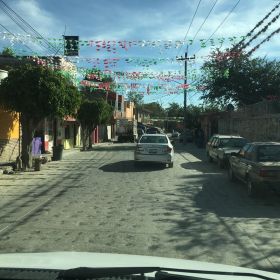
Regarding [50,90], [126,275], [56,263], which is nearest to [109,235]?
[56,263]

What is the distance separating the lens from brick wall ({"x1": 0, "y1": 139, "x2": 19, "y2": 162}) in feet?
77.0

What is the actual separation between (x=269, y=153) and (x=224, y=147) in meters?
8.84

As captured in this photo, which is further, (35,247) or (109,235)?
(109,235)

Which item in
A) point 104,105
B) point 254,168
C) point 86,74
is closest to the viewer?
point 254,168

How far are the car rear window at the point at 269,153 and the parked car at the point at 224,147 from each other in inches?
274

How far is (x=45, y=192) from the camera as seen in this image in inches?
568

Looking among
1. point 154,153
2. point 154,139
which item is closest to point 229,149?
point 154,153

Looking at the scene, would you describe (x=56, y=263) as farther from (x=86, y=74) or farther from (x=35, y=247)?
(x=86, y=74)

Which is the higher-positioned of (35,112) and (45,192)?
(35,112)

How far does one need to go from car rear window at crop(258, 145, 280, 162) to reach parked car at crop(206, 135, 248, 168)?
6963 millimetres

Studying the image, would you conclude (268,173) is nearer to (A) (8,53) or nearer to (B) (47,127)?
(B) (47,127)

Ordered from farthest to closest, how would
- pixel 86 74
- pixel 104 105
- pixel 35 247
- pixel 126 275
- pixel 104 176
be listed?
pixel 104 105, pixel 86 74, pixel 104 176, pixel 35 247, pixel 126 275

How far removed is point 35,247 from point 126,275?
5.23 meters

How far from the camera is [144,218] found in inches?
398
